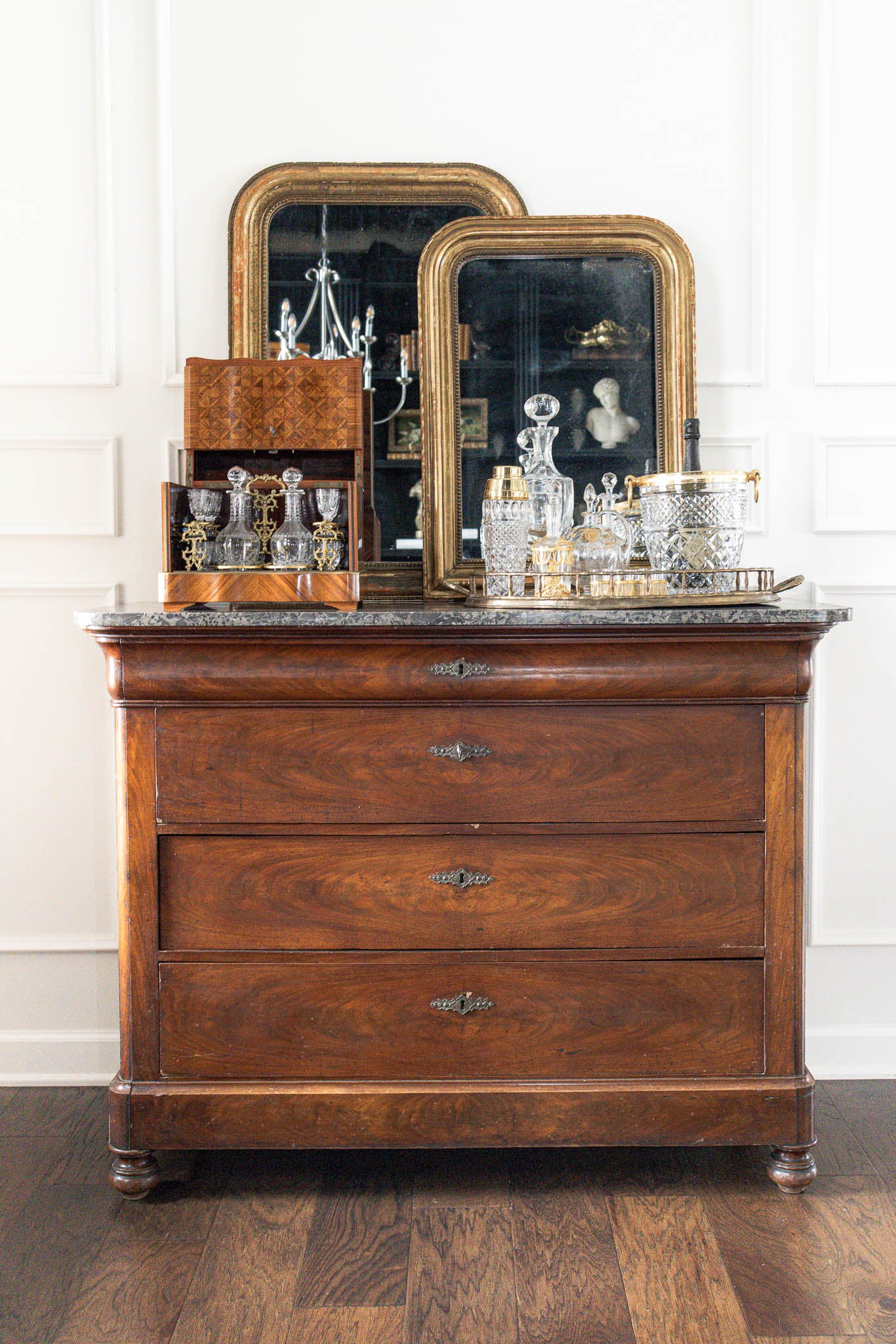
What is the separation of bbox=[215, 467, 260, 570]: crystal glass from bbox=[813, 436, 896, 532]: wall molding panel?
4.15 ft

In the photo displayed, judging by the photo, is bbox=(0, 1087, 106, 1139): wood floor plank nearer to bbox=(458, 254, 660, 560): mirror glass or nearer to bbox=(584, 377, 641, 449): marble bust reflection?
bbox=(458, 254, 660, 560): mirror glass

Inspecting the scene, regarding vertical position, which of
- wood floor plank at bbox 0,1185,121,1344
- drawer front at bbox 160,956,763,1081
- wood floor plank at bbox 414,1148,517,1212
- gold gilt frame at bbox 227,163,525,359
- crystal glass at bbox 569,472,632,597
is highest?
gold gilt frame at bbox 227,163,525,359

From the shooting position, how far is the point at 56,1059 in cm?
252

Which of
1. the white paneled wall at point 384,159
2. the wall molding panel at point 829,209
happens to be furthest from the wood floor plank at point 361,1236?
the wall molding panel at point 829,209

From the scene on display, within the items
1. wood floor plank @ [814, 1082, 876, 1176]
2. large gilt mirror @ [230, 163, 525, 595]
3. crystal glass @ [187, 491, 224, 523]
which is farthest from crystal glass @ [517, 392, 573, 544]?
wood floor plank @ [814, 1082, 876, 1176]

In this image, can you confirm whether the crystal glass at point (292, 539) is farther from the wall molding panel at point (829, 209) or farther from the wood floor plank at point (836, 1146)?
the wood floor plank at point (836, 1146)

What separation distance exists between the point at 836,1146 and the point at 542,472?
147cm

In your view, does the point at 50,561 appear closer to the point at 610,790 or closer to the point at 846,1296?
the point at 610,790

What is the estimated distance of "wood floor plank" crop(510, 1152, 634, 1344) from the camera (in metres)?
1.64

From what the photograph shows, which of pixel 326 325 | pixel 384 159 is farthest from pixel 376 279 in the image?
pixel 384 159

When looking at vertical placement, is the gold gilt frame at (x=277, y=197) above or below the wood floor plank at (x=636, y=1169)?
above

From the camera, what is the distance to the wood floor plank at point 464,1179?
196 centimetres

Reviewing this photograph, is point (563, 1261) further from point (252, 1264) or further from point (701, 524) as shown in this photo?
point (701, 524)

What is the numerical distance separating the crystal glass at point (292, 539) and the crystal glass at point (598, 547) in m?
0.50
